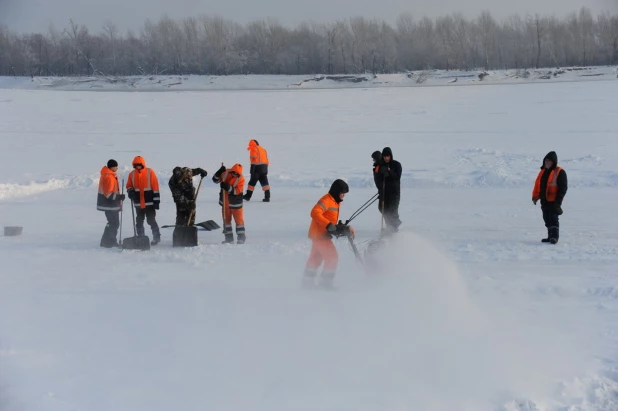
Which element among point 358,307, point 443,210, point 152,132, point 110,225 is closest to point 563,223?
point 443,210

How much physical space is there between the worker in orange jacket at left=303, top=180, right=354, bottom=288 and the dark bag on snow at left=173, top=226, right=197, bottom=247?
334 centimetres

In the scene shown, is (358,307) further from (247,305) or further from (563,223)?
(563,223)

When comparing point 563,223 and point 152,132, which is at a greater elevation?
point 152,132

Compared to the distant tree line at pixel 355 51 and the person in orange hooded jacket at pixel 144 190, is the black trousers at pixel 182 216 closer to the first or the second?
the person in orange hooded jacket at pixel 144 190

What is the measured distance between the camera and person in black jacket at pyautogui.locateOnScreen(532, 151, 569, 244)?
32.9 ft

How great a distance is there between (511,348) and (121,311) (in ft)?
14.2

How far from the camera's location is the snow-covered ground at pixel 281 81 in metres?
51.4

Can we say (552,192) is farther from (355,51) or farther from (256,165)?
(355,51)

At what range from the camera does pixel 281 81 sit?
5244cm

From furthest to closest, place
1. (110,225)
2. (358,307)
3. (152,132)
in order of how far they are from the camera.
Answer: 1. (152,132)
2. (110,225)
3. (358,307)

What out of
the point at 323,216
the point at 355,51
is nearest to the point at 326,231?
the point at 323,216

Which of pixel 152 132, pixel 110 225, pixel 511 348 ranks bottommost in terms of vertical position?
pixel 511 348

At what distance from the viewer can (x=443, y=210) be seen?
13.3 metres

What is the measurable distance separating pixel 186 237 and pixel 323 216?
3.86 meters
